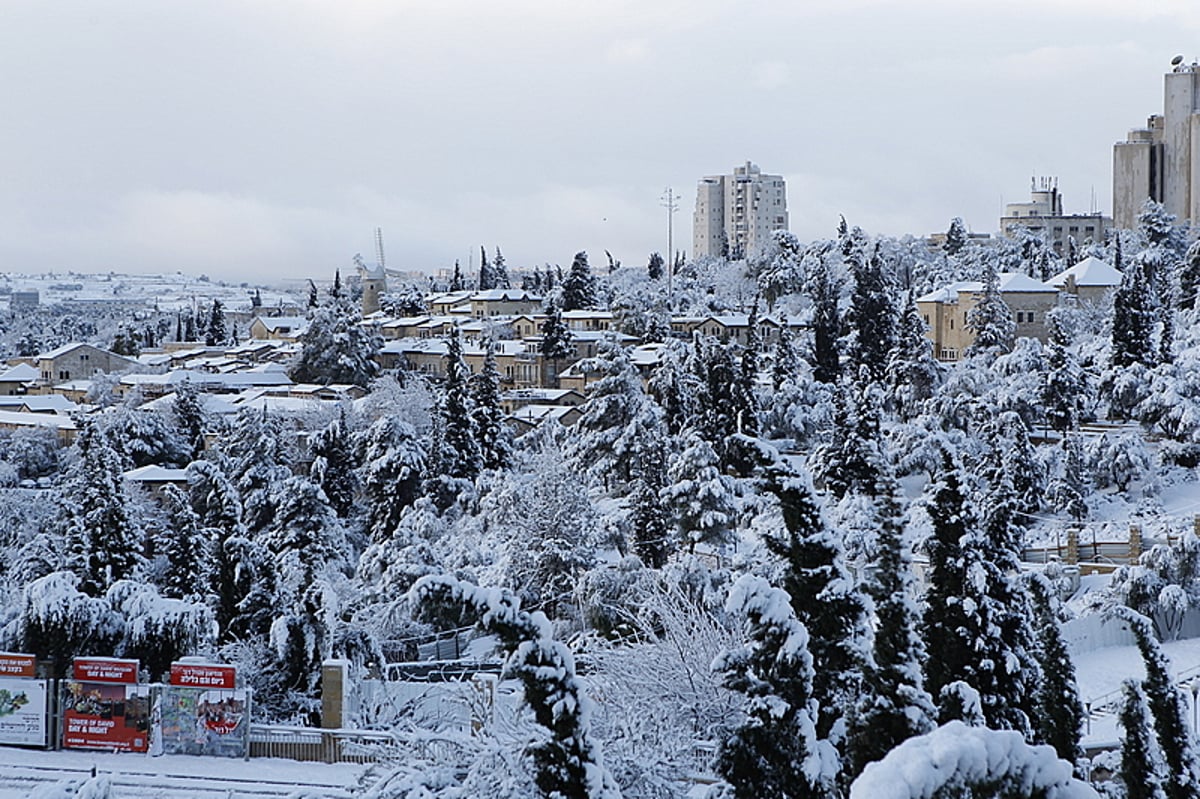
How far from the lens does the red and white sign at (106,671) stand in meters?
14.2

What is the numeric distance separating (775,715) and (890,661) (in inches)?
44.1

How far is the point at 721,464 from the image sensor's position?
107 ft

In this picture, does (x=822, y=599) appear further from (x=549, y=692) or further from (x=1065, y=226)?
(x=1065, y=226)

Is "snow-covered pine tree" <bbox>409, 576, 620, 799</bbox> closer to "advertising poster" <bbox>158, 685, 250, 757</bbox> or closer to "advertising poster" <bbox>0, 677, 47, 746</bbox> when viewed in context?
"advertising poster" <bbox>158, 685, 250, 757</bbox>

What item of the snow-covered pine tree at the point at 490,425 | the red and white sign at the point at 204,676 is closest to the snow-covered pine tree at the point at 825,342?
the snow-covered pine tree at the point at 490,425

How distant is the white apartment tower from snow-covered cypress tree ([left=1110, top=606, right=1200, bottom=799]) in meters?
110

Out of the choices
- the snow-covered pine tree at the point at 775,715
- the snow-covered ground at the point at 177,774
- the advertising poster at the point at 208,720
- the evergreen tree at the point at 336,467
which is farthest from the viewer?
the evergreen tree at the point at 336,467

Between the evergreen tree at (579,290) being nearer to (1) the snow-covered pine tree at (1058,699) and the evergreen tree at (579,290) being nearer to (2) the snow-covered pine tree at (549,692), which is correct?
(1) the snow-covered pine tree at (1058,699)

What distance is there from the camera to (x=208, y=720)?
13914mm

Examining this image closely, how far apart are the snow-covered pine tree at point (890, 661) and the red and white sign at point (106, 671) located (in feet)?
25.5

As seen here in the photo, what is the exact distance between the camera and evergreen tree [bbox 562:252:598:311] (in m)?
62.6

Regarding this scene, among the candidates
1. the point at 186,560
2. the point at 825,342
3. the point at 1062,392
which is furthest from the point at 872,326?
the point at 186,560

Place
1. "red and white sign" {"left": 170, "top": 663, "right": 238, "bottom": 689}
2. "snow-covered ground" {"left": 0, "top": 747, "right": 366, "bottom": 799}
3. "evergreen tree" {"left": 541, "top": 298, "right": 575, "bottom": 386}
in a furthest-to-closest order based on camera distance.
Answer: "evergreen tree" {"left": 541, "top": 298, "right": 575, "bottom": 386} → "red and white sign" {"left": 170, "top": 663, "right": 238, "bottom": 689} → "snow-covered ground" {"left": 0, "top": 747, "right": 366, "bottom": 799}

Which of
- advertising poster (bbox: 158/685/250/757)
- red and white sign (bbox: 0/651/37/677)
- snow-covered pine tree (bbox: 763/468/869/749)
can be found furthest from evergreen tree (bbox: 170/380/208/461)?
snow-covered pine tree (bbox: 763/468/869/749)
